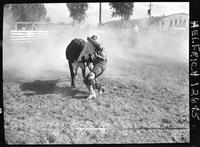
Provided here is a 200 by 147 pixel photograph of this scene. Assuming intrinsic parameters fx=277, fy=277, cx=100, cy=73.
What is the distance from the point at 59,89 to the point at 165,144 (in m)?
1.85

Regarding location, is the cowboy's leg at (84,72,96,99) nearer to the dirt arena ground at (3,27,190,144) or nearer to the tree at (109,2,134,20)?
the dirt arena ground at (3,27,190,144)

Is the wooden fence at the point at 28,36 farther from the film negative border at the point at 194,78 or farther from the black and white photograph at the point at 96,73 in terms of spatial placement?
the film negative border at the point at 194,78

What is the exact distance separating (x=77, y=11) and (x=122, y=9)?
70 centimetres

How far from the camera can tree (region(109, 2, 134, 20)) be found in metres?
4.16

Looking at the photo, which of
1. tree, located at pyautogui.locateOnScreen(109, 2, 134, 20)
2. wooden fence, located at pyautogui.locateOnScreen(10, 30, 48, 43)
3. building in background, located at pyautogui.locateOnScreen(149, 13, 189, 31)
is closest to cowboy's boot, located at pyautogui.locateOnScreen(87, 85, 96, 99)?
wooden fence, located at pyautogui.locateOnScreen(10, 30, 48, 43)

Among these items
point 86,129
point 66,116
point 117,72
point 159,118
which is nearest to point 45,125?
point 66,116

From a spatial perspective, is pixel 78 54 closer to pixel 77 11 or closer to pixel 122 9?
pixel 77 11

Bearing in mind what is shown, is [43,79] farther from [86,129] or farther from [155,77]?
[155,77]

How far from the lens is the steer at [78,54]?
4.37 m

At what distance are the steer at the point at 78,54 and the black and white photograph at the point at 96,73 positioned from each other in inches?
0.6

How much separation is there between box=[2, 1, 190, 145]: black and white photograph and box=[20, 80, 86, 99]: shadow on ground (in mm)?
16

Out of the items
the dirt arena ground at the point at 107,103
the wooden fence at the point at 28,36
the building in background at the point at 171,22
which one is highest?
the building in background at the point at 171,22

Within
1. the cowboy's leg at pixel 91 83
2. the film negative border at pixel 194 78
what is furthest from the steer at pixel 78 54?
the film negative border at pixel 194 78

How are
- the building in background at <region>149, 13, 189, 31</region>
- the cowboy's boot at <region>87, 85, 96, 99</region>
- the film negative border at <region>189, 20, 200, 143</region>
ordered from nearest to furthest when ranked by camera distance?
the film negative border at <region>189, 20, 200, 143</region>, the building in background at <region>149, 13, 189, 31</region>, the cowboy's boot at <region>87, 85, 96, 99</region>
